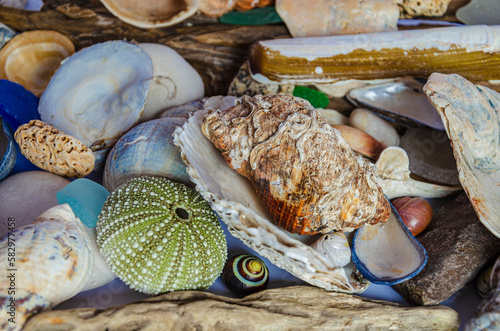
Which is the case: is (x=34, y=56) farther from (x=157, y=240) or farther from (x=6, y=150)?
(x=157, y=240)

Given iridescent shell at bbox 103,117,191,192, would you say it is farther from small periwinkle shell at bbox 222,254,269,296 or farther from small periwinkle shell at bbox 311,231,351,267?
small periwinkle shell at bbox 311,231,351,267

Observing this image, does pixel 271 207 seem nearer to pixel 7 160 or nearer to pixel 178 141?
pixel 178 141

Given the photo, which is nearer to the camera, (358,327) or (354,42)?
(358,327)

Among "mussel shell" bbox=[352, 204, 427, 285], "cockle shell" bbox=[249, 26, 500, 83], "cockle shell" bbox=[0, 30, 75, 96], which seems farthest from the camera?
"cockle shell" bbox=[0, 30, 75, 96]

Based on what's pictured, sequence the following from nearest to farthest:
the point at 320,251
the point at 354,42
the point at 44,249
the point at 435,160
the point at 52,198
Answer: the point at 44,249 → the point at 320,251 → the point at 52,198 → the point at 354,42 → the point at 435,160

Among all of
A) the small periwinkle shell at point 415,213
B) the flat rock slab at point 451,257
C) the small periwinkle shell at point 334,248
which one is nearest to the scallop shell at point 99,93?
the small periwinkle shell at point 334,248

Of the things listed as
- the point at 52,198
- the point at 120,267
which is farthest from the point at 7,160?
the point at 120,267

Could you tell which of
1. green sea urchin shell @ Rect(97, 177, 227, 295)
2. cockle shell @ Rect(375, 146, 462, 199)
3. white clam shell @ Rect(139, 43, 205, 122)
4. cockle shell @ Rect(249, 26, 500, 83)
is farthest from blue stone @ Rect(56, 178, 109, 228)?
cockle shell @ Rect(375, 146, 462, 199)

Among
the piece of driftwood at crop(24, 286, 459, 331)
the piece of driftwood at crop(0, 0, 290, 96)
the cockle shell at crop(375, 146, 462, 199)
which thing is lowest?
the piece of driftwood at crop(24, 286, 459, 331)

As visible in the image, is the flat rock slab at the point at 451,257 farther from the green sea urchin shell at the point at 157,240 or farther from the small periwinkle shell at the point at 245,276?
the green sea urchin shell at the point at 157,240
